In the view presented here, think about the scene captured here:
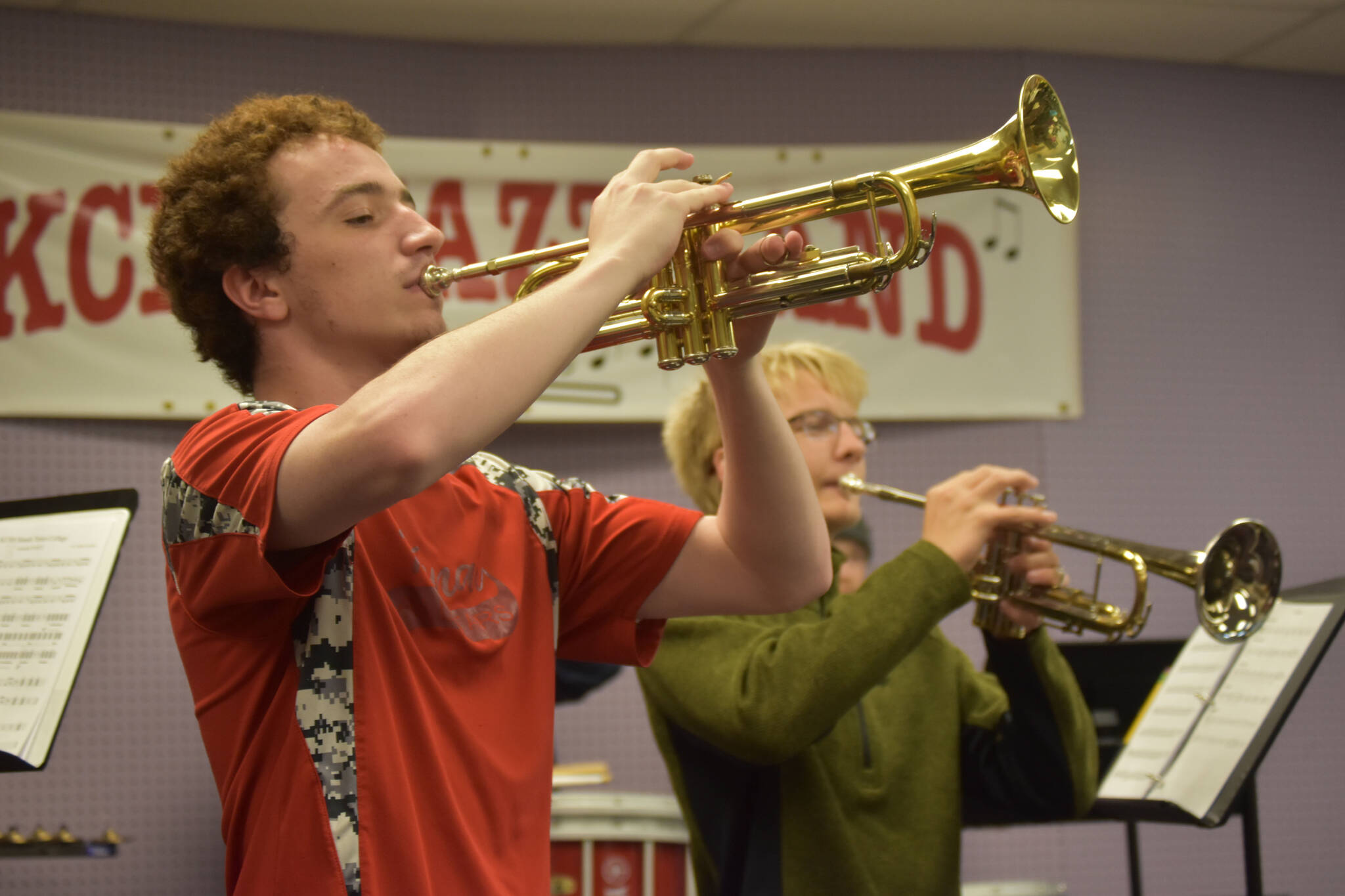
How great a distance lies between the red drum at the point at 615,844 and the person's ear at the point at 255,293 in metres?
1.66

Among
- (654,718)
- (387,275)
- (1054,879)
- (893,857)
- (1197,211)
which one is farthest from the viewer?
(1197,211)

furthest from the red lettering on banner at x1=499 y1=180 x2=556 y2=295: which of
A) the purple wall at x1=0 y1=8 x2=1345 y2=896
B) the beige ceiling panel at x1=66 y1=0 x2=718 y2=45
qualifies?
the beige ceiling panel at x1=66 y1=0 x2=718 y2=45

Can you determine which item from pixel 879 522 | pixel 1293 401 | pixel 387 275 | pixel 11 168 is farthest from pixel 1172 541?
pixel 11 168

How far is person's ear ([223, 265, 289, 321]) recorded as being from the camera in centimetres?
159

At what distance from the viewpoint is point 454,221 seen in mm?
4164

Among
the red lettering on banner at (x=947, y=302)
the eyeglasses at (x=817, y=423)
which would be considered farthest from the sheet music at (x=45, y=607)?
the red lettering on banner at (x=947, y=302)

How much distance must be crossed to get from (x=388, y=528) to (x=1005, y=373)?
11.2ft

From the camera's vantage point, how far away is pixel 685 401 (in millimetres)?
2574

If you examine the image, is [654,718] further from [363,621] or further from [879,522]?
[879,522]

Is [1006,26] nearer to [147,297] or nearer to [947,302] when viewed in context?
[947,302]

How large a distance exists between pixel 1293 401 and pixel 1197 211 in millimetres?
842

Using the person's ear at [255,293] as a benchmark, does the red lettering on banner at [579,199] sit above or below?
above

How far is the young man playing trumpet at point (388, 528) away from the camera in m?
1.20

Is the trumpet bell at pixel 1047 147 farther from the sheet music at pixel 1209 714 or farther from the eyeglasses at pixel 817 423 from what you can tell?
the sheet music at pixel 1209 714
